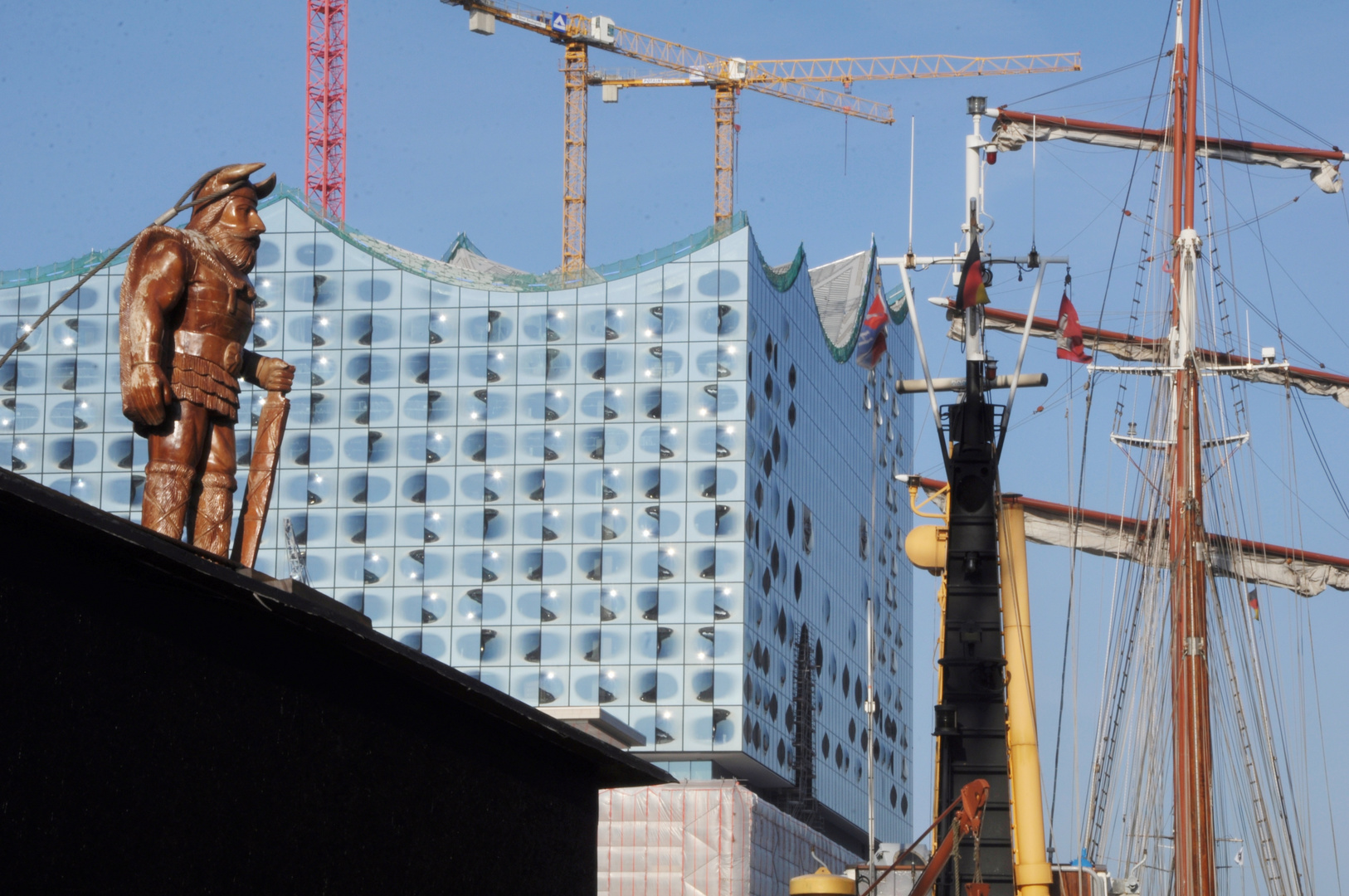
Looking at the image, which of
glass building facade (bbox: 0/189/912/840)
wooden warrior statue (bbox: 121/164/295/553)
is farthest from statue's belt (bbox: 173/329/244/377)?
glass building facade (bbox: 0/189/912/840)

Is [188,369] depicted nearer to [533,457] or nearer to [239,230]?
[239,230]

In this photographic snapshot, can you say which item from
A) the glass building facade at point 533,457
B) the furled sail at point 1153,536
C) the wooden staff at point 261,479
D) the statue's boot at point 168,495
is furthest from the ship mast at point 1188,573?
the glass building facade at point 533,457

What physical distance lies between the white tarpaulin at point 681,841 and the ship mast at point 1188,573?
139ft

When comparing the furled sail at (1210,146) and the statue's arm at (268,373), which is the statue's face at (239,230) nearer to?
the statue's arm at (268,373)

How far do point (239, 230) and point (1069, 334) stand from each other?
27.9 meters

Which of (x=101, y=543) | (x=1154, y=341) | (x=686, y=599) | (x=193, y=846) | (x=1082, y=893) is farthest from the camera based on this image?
(x=686, y=599)

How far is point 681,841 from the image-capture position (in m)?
92.8

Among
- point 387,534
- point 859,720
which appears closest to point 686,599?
point 387,534

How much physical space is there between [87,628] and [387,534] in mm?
96195

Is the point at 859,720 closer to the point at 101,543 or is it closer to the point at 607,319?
the point at 607,319

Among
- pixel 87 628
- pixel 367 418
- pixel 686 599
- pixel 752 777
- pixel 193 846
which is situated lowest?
pixel 193 846

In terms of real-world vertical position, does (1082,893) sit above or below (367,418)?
below

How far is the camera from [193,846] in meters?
11.5

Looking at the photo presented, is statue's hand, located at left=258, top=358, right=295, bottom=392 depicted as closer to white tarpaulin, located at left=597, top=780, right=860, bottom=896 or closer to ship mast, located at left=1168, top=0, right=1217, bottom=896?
ship mast, located at left=1168, top=0, right=1217, bottom=896
